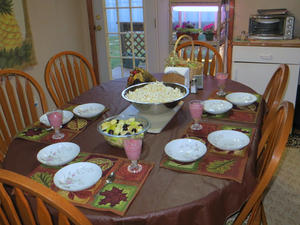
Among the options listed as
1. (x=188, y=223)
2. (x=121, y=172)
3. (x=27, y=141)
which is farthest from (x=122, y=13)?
(x=188, y=223)

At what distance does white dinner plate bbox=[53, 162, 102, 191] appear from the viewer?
1.11 metres

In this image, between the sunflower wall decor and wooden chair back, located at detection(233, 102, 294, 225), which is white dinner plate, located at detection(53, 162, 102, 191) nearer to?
wooden chair back, located at detection(233, 102, 294, 225)

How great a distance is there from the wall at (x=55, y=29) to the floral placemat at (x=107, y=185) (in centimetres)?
200

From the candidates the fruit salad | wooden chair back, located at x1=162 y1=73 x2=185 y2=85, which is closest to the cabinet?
wooden chair back, located at x1=162 y1=73 x2=185 y2=85

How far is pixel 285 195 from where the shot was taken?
217 cm

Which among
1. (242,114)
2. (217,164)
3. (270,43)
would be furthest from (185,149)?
(270,43)

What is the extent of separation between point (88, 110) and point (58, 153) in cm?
49

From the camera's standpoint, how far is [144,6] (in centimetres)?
351

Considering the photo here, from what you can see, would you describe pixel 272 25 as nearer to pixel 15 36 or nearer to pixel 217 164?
pixel 217 164

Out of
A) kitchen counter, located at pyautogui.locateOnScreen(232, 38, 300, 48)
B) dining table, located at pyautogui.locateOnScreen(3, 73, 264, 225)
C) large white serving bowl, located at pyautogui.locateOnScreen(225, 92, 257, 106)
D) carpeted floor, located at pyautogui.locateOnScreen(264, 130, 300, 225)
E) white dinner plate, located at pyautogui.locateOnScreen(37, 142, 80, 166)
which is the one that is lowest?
carpeted floor, located at pyautogui.locateOnScreen(264, 130, 300, 225)

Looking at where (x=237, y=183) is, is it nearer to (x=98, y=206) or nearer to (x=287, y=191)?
(x=98, y=206)

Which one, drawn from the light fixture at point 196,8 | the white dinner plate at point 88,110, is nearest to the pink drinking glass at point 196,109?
the white dinner plate at point 88,110

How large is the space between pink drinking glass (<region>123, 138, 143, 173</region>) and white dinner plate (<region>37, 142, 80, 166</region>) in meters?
0.26

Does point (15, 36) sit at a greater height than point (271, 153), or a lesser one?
greater
